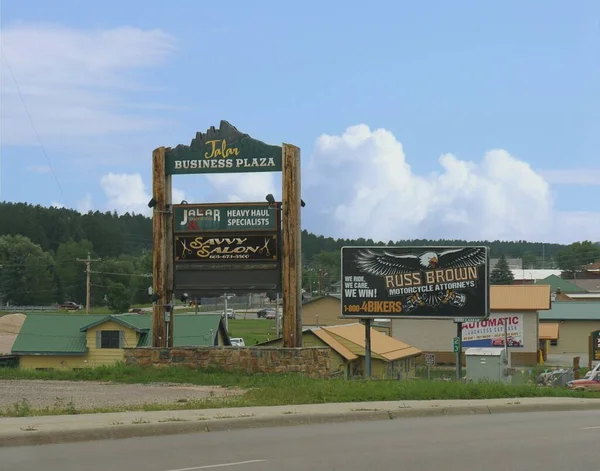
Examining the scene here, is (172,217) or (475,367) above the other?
(172,217)

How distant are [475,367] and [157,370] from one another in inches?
581

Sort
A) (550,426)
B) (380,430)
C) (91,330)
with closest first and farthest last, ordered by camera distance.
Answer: (380,430) → (550,426) → (91,330)

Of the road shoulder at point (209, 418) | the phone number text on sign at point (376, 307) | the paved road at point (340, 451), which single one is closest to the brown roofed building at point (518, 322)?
the phone number text on sign at point (376, 307)

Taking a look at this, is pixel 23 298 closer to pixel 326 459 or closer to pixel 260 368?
pixel 260 368

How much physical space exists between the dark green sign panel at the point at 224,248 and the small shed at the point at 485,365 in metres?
12.8

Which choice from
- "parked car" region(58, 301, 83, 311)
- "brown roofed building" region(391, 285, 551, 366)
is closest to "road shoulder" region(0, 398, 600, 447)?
"brown roofed building" region(391, 285, 551, 366)

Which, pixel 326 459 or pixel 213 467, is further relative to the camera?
pixel 326 459

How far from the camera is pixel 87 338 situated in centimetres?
4984

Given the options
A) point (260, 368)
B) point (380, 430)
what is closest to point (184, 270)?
point (260, 368)

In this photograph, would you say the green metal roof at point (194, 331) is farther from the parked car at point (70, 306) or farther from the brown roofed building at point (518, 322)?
the parked car at point (70, 306)

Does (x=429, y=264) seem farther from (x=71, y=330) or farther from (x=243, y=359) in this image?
(x=71, y=330)

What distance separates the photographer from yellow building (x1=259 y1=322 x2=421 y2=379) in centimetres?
4297

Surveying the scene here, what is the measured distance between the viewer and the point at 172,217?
2475cm

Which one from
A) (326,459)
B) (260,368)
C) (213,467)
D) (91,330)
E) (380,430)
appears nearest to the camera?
(213,467)
